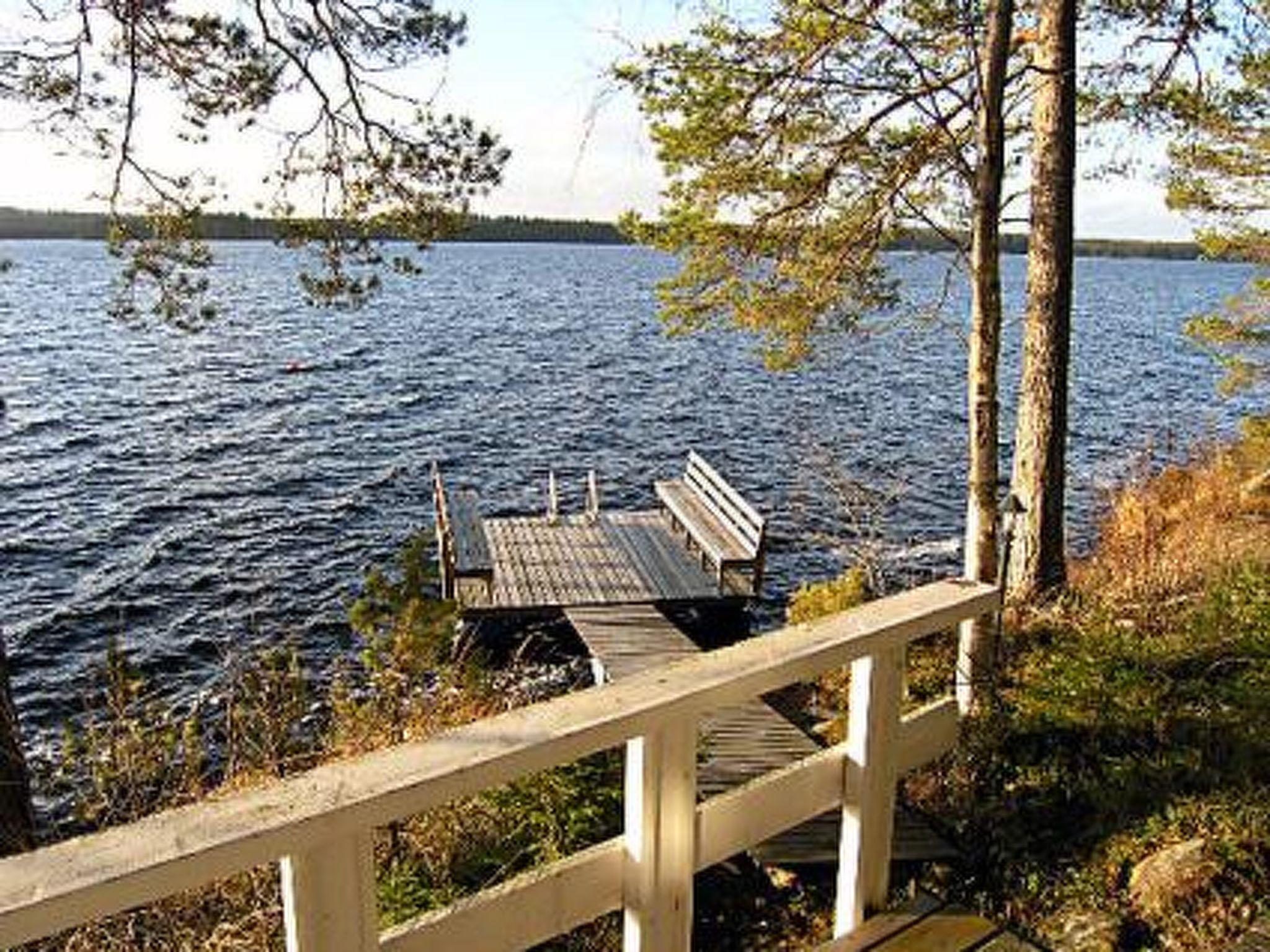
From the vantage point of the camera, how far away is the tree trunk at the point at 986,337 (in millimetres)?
4191

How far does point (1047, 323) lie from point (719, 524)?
6405mm

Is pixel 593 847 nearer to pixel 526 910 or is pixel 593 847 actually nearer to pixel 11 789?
pixel 526 910

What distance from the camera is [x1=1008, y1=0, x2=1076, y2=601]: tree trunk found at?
6.81 meters

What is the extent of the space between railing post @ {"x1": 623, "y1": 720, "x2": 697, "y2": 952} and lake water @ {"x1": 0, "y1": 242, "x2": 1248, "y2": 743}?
4682 mm

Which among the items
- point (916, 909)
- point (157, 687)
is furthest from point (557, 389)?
point (916, 909)

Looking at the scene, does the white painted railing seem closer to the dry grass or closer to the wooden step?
the wooden step

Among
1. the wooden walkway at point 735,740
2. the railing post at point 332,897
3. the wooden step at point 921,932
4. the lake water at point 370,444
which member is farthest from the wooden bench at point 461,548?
the railing post at point 332,897

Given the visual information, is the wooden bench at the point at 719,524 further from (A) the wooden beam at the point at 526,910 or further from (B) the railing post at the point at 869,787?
(A) the wooden beam at the point at 526,910

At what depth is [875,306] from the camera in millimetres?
8055

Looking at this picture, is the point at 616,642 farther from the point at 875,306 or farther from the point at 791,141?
the point at 791,141

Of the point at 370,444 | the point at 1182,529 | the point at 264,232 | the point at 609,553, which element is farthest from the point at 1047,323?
the point at 370,444

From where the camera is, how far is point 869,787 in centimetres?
271

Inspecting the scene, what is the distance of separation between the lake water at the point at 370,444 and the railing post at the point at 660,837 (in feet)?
15.4

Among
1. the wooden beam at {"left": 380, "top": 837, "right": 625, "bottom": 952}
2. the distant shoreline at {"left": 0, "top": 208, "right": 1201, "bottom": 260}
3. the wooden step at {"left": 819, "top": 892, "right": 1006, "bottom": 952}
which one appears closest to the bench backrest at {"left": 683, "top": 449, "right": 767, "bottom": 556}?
the distant shoreline at {"left": 0, "top": 208, "right": 1201, "bottom": 260}
